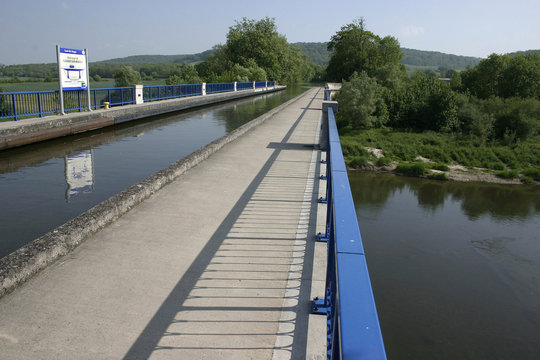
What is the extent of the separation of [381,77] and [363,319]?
60149mm

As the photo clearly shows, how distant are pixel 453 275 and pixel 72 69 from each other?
1543cm

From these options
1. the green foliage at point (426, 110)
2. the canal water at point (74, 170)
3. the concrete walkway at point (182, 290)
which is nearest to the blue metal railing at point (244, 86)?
the green foliage at point (426, 110)

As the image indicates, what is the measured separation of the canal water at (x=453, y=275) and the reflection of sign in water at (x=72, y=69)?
12.3m

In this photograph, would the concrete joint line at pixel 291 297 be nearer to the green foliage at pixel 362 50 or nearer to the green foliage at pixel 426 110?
the green foliage at pixel 426 110

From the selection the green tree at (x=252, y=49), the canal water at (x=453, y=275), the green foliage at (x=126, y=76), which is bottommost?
the canal water at (x=453, y=275)

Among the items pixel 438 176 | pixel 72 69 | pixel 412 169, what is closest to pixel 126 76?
pixel 72 69

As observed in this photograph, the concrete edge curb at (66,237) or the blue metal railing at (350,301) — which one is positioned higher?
the blue metal railing at (350,301)

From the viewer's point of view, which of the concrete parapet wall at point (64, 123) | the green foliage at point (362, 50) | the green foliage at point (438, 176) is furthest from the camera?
the green foliage at point (362, 50)

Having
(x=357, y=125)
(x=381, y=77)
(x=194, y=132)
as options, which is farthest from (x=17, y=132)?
(x=381, y=77)

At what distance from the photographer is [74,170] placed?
9320 millimetres

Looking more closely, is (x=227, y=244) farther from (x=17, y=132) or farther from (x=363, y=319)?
(x=17, y=132)

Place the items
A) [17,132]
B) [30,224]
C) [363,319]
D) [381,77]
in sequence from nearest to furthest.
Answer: [363,319] < [30,224] < [17,132] < [381,77]

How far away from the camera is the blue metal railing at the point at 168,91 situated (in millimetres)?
24406

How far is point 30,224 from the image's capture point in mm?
5941
